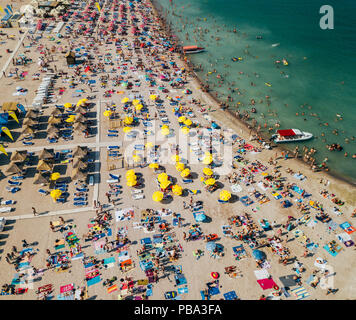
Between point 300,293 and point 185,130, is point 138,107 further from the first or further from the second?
point 300,293

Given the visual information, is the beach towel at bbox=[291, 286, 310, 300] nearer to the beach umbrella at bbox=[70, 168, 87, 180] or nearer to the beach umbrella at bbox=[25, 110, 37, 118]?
the beach umbrella at bbox=[70, 168, 87, 180]

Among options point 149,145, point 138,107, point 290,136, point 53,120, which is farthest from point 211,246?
point 53,120

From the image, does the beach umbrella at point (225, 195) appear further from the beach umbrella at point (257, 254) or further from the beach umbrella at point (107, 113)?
the beach umbrella at point (107, 113)

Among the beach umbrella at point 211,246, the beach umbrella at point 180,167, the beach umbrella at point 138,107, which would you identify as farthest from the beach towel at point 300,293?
the beach umbrella at point 138,107

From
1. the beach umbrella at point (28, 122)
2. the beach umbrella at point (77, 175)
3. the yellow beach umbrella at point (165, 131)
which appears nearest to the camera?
the beach umbrella at point (77, 175)

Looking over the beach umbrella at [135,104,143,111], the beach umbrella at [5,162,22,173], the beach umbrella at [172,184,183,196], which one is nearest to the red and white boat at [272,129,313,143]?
the beach umbrella at [172,184,183,196]

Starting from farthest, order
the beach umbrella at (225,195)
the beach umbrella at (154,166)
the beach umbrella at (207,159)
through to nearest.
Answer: the beach umbrella at (207,159), the beach umbrella at (154,166), the beach umbrella at (225,195)
